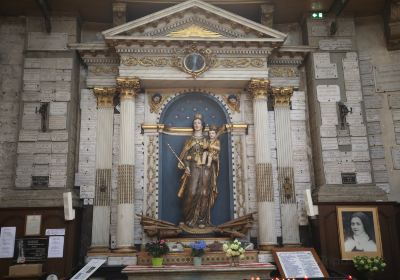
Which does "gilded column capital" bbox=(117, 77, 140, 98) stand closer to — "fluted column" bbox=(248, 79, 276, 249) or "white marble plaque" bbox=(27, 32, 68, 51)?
"white marble plaque" bbox=(27, 32, 68, 51)

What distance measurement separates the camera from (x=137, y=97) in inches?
452

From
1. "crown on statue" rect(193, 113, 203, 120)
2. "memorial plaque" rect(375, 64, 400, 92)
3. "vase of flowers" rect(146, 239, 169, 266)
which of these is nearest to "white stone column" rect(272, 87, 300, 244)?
"crown on statue" rect(193, 113, 203, 120)

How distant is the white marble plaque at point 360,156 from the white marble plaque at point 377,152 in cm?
43

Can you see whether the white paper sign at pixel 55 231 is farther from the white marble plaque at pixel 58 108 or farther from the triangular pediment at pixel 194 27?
the triangular pediment at pixel 194 27

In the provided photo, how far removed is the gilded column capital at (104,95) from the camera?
36.4ft

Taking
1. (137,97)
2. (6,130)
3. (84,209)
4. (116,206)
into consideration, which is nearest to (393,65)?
(137,97)

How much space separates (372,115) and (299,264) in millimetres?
4537

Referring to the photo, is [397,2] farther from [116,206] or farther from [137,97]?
[116,206]

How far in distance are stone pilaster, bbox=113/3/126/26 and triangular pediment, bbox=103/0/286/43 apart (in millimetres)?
826

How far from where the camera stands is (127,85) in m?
10.8

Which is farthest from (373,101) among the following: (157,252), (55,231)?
(55,231)

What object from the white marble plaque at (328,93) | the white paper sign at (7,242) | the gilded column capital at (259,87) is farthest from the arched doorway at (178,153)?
the white paper sign at (7,242)

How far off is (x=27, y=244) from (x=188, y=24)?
259 inches

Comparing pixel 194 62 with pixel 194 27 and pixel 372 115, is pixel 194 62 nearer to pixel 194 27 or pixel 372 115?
pixel 194 27
